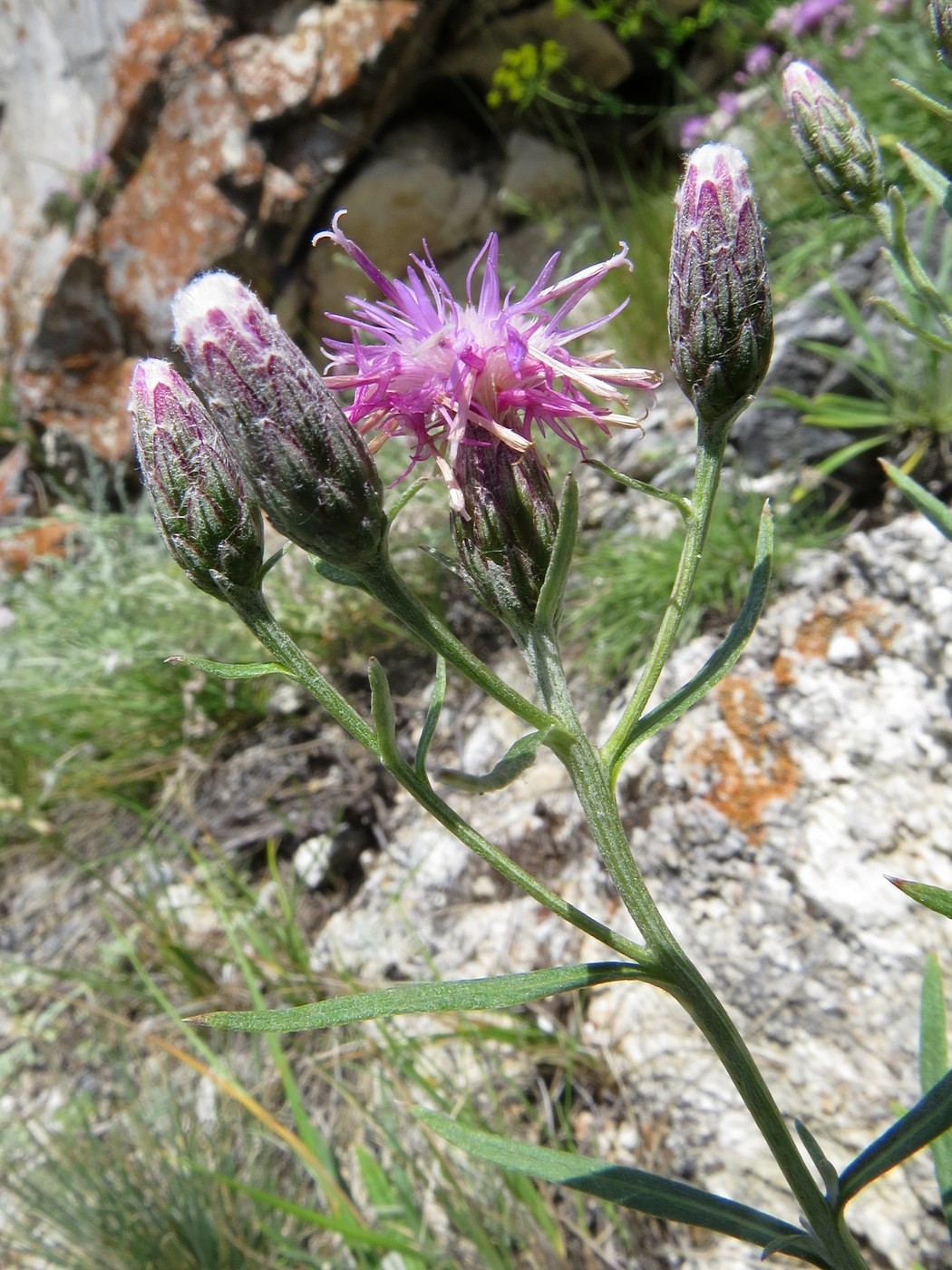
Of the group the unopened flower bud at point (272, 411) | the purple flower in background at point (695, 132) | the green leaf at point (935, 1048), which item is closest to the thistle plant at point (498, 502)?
the unopened flower bud at point (272, 411)

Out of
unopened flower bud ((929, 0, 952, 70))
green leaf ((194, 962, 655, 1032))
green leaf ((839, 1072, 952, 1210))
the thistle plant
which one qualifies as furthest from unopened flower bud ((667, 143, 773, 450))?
green leaf ((839, 1072, 952, 1210))

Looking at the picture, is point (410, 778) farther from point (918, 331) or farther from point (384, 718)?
point (918, 331)

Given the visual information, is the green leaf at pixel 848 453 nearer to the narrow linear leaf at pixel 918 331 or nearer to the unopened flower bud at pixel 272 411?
the narrow linear leaf at pixel 918 331

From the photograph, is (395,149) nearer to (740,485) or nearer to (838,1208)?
(740,485)

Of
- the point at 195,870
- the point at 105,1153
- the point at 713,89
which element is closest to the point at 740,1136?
the point at 105,1153

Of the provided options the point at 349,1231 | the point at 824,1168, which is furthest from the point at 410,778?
the point at 349,1231
